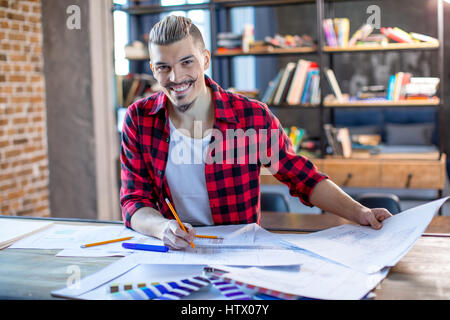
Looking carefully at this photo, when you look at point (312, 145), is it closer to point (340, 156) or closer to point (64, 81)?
point (340, 156)

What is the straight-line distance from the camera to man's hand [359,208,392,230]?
1301 mm

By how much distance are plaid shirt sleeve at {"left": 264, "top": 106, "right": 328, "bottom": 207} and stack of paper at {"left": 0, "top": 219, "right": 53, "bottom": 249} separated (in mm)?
720

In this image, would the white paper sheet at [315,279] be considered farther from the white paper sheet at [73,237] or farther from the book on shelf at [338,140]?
the book on shelf at [338,140]

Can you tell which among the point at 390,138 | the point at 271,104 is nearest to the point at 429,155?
the point at 271,104

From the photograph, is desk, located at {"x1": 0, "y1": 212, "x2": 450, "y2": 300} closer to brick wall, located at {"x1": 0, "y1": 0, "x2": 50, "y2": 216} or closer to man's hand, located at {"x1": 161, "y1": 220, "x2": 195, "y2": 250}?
man's hand, located at {"x1": 161, "y1": 220, "x2": 195, "y2": 250}

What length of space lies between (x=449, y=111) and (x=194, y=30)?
494cm

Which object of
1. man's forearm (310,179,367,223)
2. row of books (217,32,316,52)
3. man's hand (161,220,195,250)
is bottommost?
man's hand (161,220,195,250)

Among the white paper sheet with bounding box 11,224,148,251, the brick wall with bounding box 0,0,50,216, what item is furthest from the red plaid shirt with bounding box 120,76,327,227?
the brick wall with bounding box 0,0,50,216

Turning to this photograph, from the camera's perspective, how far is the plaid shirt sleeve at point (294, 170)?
1519 millimetres

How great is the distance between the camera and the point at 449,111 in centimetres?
569

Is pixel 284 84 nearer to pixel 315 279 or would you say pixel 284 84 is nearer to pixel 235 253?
pixel 235 253

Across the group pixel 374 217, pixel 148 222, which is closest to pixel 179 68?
pixel 148 222

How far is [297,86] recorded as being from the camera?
12.7 feet

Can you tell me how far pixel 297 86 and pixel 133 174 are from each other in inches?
100
